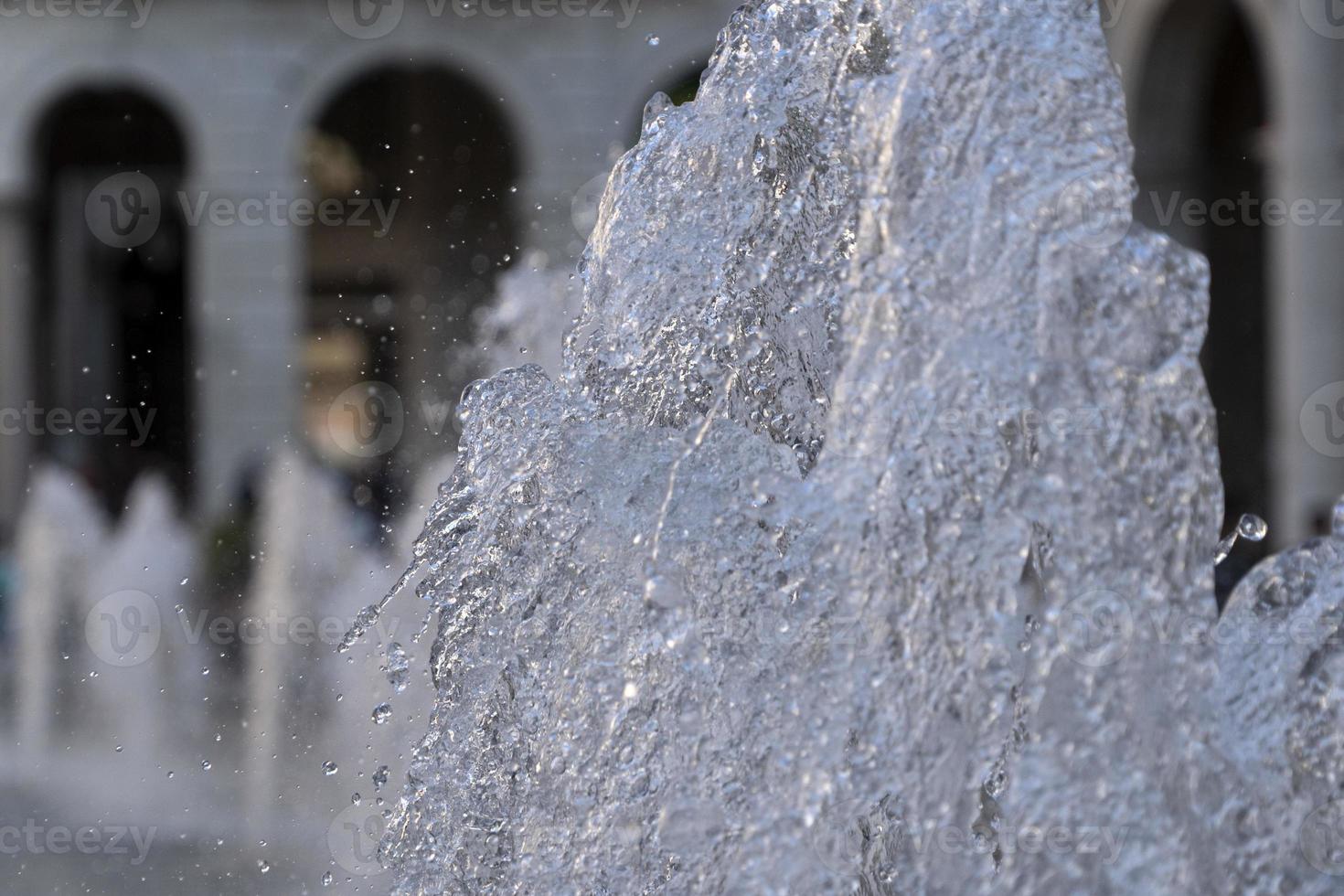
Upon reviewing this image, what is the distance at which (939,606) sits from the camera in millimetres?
2402

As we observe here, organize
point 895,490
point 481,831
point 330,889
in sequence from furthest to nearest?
point 330,889 < point 481,831 < point 895,490

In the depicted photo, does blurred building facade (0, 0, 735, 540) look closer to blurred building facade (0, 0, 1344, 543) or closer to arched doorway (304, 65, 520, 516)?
blurred building facade (0, 0, 1344, 543)

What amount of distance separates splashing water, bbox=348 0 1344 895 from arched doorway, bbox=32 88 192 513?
1986 cm

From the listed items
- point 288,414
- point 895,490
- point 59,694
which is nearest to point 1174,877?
point 895,490

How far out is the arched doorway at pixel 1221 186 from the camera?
14.5m

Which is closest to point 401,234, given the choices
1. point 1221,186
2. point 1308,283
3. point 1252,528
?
point 1221,186

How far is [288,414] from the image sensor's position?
18812mm

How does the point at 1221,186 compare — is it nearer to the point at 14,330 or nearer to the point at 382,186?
the point at 14,330

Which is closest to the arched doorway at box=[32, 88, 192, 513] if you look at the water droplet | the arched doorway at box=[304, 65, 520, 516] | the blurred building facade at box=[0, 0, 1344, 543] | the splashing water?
the blurred building facade at box=[0, 0, 1344, 543]

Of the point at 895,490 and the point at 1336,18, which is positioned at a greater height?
the point at 1336,18

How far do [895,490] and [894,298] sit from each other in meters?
0.30

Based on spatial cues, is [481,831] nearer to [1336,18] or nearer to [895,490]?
[895,490]

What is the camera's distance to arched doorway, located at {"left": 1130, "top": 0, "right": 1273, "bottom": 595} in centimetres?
1448

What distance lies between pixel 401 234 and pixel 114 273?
14.6 ft
